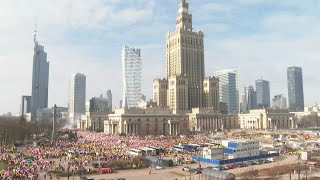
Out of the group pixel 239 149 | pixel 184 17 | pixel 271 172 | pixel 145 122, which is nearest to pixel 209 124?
pixel 145 122

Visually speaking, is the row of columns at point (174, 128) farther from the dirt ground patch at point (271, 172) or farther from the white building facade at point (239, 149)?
the dirt ground patch at point (271, 172)

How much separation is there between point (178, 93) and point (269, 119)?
175 feet

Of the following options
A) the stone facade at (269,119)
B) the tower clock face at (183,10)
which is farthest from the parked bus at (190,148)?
the tower clock face at (183,10)

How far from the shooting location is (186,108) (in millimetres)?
181250

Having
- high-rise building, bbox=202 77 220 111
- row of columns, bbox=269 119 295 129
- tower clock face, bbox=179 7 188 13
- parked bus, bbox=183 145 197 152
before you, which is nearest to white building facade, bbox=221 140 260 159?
parked bus, bbox=183 145 197 152

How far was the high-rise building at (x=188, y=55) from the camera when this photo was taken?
187125 millimetres

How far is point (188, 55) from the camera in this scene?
624 ft

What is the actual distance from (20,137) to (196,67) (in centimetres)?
10779

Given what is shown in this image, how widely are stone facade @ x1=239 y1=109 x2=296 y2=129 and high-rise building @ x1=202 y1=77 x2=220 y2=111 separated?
908 inches

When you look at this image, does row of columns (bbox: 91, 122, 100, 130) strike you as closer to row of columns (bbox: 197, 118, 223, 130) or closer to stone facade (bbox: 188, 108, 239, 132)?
stone facade (bbox: 188, 108, 239, 132)

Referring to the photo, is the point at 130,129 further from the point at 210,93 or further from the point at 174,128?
the point at 210,93

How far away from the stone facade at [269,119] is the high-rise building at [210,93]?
2306 cm

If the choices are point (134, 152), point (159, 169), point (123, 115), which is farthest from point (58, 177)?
point (123, 115)

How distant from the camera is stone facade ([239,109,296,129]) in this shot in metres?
188
